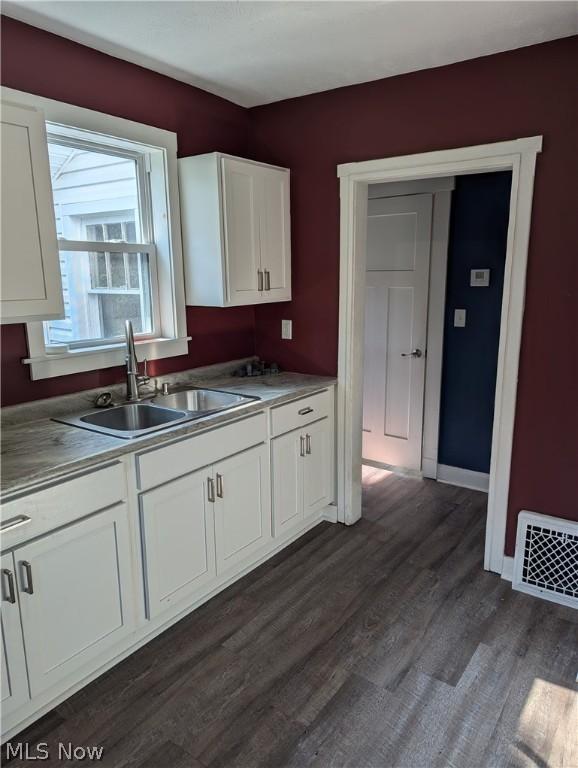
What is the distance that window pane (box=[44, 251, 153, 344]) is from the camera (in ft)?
8.31

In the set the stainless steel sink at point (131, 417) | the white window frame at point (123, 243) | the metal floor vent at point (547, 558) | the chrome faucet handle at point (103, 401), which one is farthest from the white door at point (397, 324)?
the chrome faucet handle at point (103, 401)

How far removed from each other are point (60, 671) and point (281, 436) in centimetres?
142

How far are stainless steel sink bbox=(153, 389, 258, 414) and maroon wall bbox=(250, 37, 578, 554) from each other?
0.80m

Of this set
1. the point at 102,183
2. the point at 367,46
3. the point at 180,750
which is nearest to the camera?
the point at 180,750

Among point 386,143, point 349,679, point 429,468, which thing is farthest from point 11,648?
point 429,468

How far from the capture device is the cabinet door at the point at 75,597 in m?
1.79

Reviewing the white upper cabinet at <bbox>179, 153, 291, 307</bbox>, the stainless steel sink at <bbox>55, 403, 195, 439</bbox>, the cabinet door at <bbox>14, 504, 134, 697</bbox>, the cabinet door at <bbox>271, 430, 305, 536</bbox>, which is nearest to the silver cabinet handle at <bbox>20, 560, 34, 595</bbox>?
the cabinet door at <bbox>14, 504, 134, 697</bbox>

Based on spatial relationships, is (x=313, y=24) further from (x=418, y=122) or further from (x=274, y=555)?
(x=274, y=555)

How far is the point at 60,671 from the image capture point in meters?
1.90

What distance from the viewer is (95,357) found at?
8.36 ft

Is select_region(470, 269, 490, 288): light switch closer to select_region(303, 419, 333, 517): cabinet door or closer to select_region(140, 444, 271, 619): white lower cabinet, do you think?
select_region(303, 419, 333, 517): cabinet door

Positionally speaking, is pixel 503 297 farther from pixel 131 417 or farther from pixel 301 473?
pixel 131 417

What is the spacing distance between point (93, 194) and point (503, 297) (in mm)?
2025

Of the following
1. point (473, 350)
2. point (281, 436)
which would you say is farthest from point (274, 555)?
point (473, 350)
